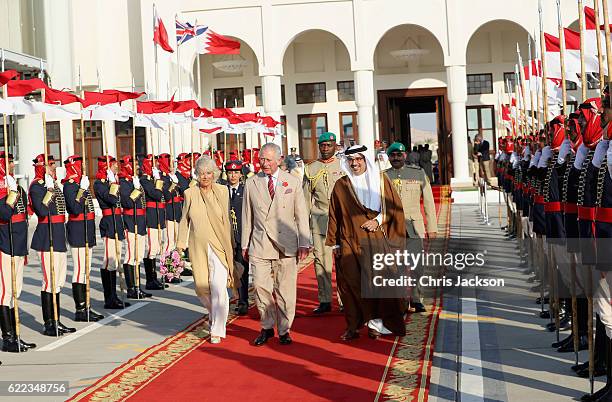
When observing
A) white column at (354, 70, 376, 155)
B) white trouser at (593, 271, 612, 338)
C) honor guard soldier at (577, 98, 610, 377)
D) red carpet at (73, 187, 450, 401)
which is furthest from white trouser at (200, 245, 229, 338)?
white column at (354, 70, 376, 155)

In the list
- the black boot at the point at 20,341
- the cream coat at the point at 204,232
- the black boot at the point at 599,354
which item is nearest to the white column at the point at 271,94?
the cream coat at the point at 204,232

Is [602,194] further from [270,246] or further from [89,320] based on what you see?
[89,320]

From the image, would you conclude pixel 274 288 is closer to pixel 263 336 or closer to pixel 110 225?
pixel 263 336

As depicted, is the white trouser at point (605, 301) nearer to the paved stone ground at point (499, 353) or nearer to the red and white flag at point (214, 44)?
the paved stone ground at point (499, 353)

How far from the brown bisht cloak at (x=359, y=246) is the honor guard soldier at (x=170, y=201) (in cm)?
622

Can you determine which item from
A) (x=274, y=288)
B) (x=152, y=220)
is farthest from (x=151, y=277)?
(x=274, y=288)

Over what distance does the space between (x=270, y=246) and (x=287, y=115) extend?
25.8m

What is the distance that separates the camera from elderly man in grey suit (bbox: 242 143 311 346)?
9531mm

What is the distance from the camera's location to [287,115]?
3509cm

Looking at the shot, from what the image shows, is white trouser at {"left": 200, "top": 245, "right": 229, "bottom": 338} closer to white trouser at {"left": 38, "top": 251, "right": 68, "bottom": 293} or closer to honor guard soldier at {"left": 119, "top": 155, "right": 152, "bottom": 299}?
white trouser at {"left": 38, "top": 251, "right": 68, "bottom": 293}

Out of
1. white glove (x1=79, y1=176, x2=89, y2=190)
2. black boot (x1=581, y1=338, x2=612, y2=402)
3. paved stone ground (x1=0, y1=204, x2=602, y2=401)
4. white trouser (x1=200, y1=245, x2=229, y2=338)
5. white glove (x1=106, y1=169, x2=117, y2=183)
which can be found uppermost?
white glove (x1=106, y1=169, x2=117, y2=183)

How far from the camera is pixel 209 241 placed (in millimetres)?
9914

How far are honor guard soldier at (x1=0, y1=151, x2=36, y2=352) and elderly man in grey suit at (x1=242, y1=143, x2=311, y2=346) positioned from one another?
231cm

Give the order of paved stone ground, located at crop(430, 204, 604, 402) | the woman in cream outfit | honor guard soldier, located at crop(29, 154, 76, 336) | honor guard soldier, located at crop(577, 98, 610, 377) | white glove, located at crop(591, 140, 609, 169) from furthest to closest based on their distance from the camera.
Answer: honor guard soldier, located at crop(29, 154, 76, 336) → the woman in cream outfit → paved stone ground, located at crop(430, 204, 604, 402) → honor guard soldier, located at crop(577, 98, 610, 377) → white glove, located at crop(591, 140, 609, 169)
